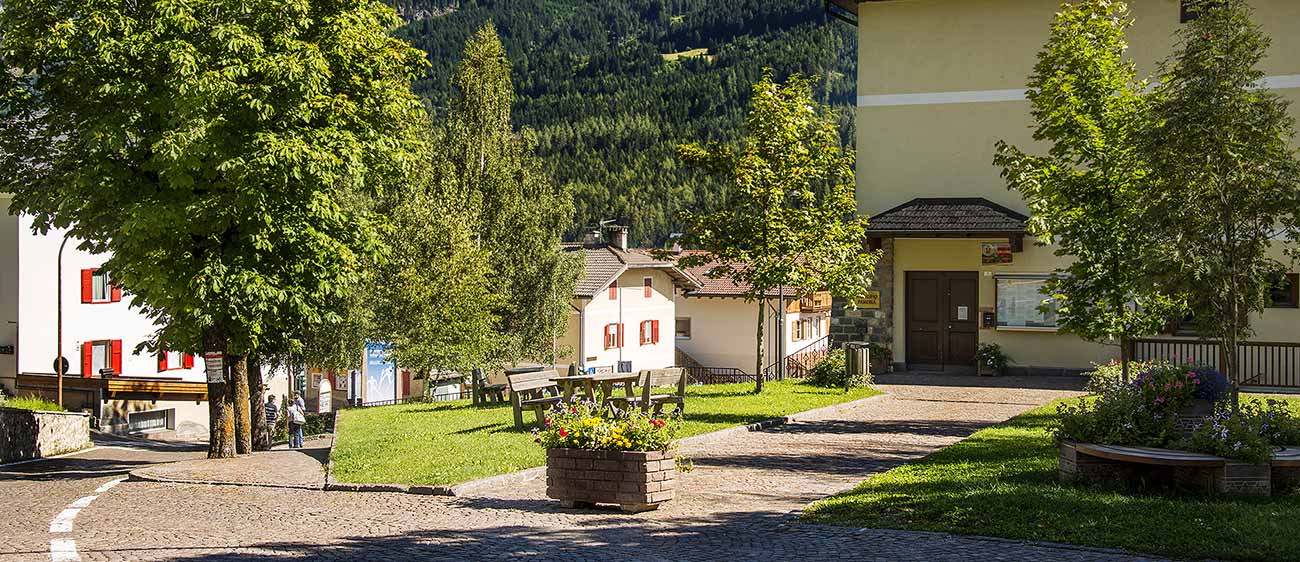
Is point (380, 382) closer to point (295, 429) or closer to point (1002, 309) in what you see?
point (295, 429)

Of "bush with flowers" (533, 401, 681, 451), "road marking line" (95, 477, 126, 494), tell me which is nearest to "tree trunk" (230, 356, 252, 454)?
"road marking line" (95, 477, 126, 494)

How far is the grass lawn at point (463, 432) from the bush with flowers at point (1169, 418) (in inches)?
236

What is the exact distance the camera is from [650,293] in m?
66.2

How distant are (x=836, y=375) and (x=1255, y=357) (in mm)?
8616

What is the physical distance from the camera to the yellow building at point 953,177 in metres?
27.0

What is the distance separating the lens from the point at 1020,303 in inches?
1072

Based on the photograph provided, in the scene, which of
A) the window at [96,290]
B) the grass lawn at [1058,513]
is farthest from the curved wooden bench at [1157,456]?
the window at [96,290]

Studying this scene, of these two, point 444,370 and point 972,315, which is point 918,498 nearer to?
point 972,315

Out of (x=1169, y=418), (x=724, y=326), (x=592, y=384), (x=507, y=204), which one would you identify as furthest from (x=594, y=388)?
(x=724, y=326)

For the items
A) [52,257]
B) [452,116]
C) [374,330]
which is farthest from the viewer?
[452,116]

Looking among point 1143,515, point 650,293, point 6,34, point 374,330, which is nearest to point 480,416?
point 6,34

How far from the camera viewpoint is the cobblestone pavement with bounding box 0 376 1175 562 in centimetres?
912

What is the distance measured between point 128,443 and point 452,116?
25.9 meters

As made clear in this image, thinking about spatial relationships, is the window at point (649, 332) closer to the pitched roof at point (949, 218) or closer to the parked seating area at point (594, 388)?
the pitched roof at point (949, 218)
